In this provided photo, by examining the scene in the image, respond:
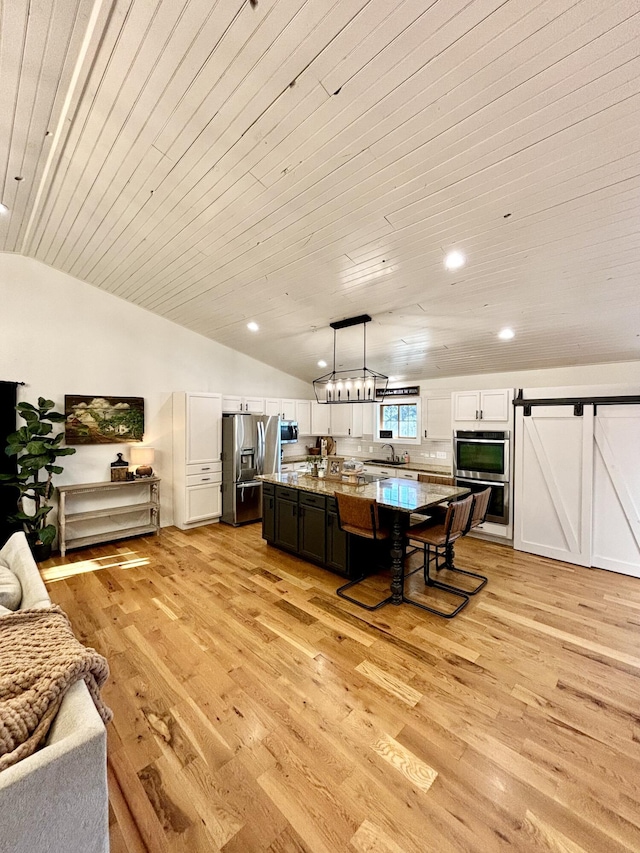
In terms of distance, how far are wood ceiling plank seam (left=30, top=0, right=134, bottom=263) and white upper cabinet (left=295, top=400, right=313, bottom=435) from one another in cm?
420

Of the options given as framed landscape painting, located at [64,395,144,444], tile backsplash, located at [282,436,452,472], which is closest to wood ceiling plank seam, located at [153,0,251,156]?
framed landscape painting, located at [64,395,144,444]

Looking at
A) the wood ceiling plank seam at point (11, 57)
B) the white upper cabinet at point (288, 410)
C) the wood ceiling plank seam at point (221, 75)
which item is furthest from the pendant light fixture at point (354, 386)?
the wood ceiling plank seam at point (11, 57)

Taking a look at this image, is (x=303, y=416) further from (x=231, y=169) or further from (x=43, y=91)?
(x=43, y=91)

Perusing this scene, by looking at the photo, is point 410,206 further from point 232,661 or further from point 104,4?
point 232,661

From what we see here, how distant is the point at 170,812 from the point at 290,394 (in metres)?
6.06

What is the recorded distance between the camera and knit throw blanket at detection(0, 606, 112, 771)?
1.01 m

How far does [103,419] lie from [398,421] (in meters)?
4.51

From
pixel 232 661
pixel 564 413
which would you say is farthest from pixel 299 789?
pixel 564 413

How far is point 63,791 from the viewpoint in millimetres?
972

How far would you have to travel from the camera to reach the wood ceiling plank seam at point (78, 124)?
5.47 feet

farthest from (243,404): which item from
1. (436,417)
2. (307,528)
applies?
(436,417)

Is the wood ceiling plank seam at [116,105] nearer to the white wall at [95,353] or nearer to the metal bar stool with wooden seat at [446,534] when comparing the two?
the white wall at [95,353]

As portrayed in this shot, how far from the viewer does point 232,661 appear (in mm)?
2355

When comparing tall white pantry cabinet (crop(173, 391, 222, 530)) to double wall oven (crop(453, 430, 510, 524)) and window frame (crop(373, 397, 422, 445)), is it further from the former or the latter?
double wall oven (crop(453, 430, 510, 524))
